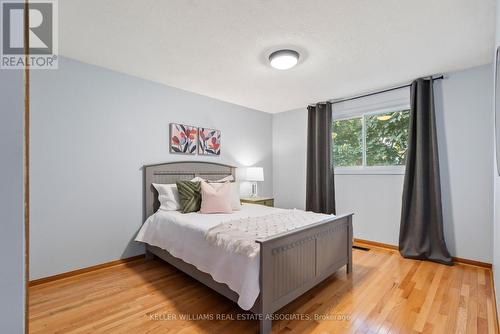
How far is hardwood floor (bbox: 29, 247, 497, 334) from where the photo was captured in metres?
1.72

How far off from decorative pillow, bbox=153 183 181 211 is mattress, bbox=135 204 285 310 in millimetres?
108

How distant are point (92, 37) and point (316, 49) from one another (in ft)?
6.94

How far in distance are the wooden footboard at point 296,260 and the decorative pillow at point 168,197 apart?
169 cm

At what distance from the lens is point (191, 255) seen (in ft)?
7.03

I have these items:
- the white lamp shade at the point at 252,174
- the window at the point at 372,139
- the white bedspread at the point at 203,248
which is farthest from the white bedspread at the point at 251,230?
the window at the point at 372,139

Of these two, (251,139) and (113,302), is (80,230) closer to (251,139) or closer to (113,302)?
(113,302)

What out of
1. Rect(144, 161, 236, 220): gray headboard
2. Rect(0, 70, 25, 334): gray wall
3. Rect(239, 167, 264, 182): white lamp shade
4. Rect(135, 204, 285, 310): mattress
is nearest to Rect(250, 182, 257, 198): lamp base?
Rect(239, 167, 264, 182): white lamp shade

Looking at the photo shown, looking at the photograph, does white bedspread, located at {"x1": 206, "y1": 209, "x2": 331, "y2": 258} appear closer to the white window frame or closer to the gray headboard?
the gray headboard

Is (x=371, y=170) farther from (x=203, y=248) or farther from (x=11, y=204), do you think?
(x=11, y=204)

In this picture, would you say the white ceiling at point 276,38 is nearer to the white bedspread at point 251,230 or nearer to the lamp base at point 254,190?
the white bedspread at point 251,230

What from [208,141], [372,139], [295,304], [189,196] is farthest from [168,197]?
[372,139]

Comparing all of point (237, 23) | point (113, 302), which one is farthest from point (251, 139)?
point (113, 302)

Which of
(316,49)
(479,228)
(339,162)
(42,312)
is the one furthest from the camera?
(339,162)

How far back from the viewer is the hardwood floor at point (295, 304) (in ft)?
5.64
